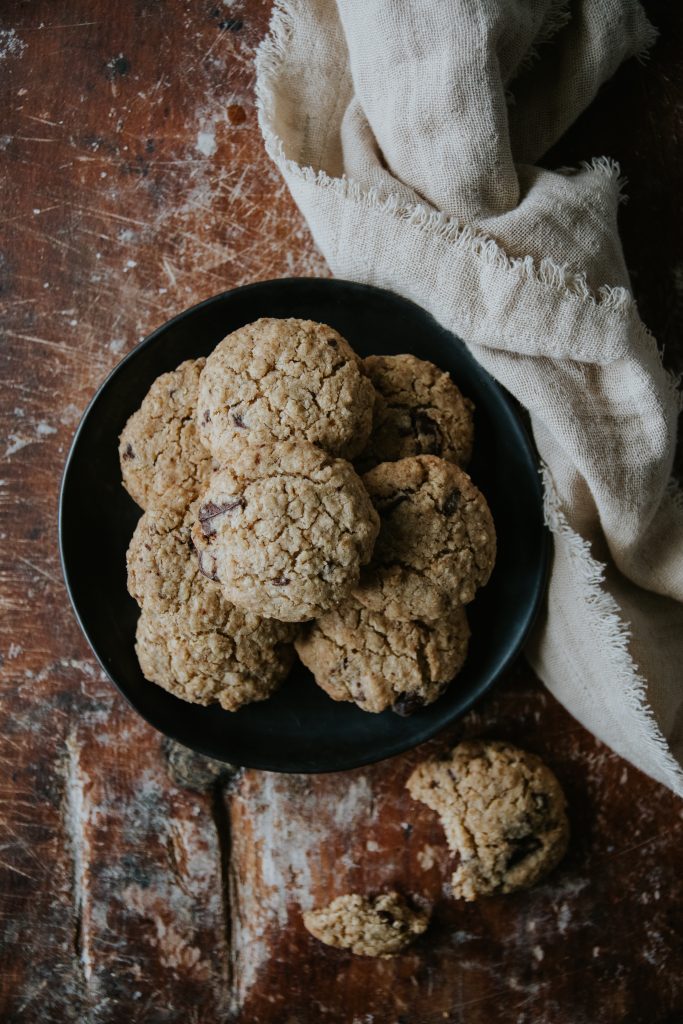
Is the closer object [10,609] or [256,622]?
[256,622]

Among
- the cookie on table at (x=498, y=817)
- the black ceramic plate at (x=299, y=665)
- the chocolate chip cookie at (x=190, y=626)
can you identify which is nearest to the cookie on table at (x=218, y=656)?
the chocolate chip cookie at (x=190, y=626)

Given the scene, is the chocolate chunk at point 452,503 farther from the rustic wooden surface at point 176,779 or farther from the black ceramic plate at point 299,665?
the rustic wooden surface at point 176,779

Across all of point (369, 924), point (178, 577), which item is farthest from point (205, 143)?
point (369, 924)

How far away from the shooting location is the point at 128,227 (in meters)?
1.58

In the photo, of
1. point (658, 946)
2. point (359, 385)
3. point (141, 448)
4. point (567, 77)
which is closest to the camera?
point (359, 385)

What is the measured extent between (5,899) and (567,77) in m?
1.90

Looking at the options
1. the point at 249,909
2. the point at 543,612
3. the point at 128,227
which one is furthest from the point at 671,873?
the point at 128,227

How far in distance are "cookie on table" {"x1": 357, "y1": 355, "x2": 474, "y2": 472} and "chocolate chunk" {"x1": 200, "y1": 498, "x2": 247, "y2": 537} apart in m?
0.27

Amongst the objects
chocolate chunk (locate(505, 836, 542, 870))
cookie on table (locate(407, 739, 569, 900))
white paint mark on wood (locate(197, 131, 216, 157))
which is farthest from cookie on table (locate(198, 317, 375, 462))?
chocolate chunk (locate(505, 836, 542, 870))

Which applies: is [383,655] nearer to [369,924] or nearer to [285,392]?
[285,392]

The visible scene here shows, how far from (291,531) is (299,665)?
43cm

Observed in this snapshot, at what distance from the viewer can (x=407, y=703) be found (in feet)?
4.25

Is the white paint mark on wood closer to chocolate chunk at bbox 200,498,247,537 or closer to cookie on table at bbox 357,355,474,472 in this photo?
cookie on table at bbox 357,355,474,472

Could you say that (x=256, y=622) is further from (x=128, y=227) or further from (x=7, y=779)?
(x=128, y=227)
